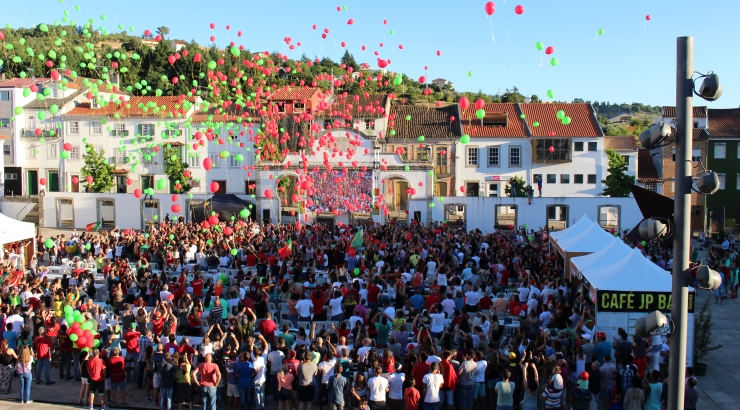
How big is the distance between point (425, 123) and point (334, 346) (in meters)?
34.2

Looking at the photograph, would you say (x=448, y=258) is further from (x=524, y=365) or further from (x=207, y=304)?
(x=524, y=365)

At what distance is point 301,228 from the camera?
2441cm

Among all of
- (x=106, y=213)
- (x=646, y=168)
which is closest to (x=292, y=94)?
(x=106, y=213)

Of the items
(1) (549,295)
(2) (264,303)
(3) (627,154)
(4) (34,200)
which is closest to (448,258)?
(1) (549,295)

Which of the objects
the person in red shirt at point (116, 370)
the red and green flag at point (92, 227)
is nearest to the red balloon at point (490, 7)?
the person in red shirt at point (116, 370)

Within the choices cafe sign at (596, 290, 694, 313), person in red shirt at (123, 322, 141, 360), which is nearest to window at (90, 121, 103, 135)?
person in red shirt at (123, 322, 141, 360)

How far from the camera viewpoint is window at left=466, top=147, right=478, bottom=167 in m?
41.9

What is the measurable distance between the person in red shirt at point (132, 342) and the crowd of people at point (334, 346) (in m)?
0.02

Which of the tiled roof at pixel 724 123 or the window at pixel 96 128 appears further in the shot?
the window at pixel 96 128

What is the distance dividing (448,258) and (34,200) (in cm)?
3159

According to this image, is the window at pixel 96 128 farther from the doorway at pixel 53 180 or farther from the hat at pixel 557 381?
the hat at pixel 557 381

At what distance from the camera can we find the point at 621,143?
4303cm

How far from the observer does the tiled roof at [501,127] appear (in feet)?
138

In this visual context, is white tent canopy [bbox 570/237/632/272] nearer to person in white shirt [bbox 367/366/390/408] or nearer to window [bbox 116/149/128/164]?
person in white shirt [bbox 367/366/390/408]
